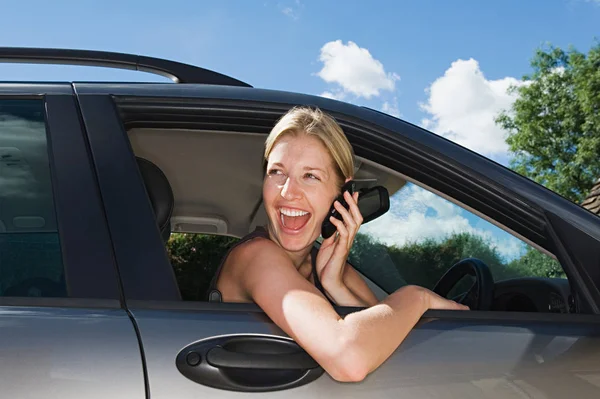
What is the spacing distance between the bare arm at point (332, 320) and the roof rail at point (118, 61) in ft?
2.17

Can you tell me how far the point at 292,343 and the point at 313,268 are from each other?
0.43 m

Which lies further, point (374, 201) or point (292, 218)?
point (374, 201)

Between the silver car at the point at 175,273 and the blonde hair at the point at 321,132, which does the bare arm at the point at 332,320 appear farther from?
the blonde hair at the point at 321,132

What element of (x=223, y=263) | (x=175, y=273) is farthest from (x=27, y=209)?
(x=223, y=263)

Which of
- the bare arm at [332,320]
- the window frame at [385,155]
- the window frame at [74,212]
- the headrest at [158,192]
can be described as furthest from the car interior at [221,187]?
the bare arm at [332,320]

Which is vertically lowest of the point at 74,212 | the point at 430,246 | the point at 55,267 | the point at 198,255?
the point at 55,267

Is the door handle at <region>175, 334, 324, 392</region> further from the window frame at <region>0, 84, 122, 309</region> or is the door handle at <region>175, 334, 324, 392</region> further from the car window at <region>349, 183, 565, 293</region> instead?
the car window at <region>349, 183, 565, 293</region>

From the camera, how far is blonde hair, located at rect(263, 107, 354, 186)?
180 centimetres

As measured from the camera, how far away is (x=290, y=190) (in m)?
1.83

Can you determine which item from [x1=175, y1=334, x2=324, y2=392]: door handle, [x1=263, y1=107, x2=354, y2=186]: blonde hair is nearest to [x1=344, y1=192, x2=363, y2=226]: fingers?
[x1=263, y1=107, x2=354, y2=186]: blonde hair

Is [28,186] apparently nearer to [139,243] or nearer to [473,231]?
[139,243]

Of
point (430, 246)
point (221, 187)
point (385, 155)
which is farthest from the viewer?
point (221, 187)

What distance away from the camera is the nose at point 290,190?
6.00 ft

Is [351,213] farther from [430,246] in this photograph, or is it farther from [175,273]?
[430,246]
